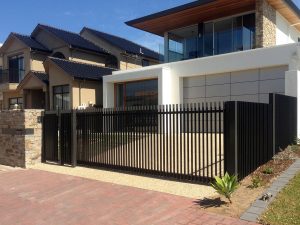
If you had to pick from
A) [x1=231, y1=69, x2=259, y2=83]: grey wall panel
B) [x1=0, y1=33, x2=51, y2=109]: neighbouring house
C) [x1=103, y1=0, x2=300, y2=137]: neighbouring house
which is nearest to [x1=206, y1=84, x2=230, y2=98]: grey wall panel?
[x1=103, y1=0, x2=300, y2=137]: neighbouring house

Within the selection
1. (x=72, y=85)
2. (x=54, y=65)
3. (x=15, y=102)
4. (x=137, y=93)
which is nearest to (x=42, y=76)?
(x=54, y=65)

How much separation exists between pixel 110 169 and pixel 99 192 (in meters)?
2.52

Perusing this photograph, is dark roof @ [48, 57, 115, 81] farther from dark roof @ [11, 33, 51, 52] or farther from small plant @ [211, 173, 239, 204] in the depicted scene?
small plant @ [211, 173, 239, 204]

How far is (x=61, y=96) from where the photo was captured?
2359 centimetres

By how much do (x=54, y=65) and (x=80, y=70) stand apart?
66.0 inches

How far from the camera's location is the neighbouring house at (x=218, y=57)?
15.5 metres

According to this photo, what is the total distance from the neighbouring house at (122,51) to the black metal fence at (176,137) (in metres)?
16.2

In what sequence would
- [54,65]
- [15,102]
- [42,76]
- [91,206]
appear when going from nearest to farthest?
1. [91,206]
2. [54,65]
3. [42,76]
4. [15,102]

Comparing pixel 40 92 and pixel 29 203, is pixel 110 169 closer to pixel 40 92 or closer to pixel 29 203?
pixel 29 203

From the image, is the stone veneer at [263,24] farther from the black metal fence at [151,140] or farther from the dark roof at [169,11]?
the black metal fence at [151,140]

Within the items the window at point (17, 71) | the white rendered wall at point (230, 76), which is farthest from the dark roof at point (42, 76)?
the white rendered wall at point (230, 76)

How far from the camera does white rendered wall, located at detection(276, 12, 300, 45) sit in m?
20.4

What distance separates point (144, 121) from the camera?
10.3m

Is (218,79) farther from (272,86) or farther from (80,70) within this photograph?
(80,70)
